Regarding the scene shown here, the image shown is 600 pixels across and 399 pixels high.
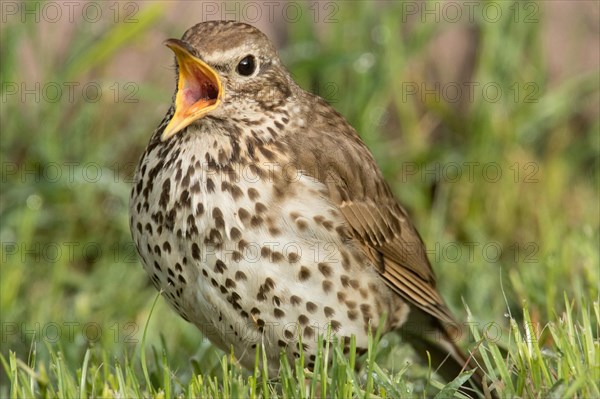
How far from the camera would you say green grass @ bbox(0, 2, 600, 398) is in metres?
5.30

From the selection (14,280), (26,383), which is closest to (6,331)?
(14,280)

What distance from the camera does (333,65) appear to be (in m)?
5.84

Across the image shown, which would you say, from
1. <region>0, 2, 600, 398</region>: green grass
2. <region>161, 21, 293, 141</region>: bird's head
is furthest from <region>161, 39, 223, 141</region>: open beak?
<region>0, 2, 600, 398</region>: green grass

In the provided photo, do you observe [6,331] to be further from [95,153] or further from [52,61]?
[52,61]

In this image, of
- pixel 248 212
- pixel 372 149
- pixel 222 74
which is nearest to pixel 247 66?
pixel 222 74

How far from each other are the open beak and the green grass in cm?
138

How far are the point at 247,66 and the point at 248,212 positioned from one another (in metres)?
0.49

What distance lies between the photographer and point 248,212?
369 cm

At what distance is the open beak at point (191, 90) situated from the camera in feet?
11.8

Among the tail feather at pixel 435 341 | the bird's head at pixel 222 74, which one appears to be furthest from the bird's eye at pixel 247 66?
the tail feather at pixel 435 341

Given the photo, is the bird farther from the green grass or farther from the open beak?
the green grass

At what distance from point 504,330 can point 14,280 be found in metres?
2.28

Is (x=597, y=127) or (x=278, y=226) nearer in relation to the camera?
(x=278, y=226)

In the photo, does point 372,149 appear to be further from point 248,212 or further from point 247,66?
point 248,212
